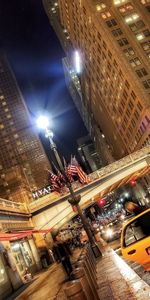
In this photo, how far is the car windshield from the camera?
8.95 meters

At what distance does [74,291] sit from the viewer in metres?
4.53

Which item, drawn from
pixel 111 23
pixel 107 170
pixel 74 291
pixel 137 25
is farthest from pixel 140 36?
pixel 74 291

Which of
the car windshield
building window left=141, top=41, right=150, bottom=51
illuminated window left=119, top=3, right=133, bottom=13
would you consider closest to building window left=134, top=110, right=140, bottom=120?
building window left=141, top=41, right=150, bottom=51

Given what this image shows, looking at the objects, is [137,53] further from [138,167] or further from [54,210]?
[54,210]

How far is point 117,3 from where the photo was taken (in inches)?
3204

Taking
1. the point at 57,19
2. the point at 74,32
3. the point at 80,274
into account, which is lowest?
the point at 80,274

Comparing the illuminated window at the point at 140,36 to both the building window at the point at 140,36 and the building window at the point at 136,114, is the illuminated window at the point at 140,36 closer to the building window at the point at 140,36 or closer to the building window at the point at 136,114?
the building window at the point at 140,36

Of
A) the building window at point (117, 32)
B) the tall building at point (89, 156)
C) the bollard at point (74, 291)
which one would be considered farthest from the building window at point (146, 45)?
the tall building at point (89, 156)

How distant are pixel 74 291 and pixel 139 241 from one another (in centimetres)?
461

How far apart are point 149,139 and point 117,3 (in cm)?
3322

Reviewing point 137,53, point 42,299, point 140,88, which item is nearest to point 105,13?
point 137,53

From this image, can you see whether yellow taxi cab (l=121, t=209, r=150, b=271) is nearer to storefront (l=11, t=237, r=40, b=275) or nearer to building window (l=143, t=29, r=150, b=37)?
storefront (l=11, t=237, r=40, b=275)

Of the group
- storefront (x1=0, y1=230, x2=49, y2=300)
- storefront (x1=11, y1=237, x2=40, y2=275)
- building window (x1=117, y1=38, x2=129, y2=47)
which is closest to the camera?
storefront (x1=0, y1=230, x2=49, y2=300)

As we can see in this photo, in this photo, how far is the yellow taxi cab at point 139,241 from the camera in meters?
8.72
